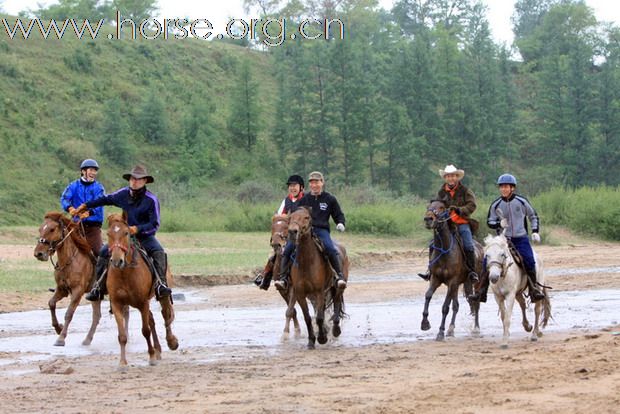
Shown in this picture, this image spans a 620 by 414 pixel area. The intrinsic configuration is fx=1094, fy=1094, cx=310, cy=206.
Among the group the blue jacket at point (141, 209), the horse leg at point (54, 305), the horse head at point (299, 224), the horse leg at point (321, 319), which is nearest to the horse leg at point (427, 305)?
the horse leg at point (321, 319)

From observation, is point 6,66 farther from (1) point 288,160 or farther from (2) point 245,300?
(2) point 245,300

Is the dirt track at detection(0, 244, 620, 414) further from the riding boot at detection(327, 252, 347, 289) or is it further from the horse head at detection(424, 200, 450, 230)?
the horse head at detection(424, 200, 450, 230)

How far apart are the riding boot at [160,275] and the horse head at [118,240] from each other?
0.83 meters

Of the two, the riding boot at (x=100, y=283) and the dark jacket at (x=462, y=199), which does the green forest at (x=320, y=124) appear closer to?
the dark jacket at (x=462, y=199)

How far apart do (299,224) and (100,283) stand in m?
2.82

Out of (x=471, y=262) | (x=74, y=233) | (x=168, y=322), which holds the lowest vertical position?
(x=168, y=322)

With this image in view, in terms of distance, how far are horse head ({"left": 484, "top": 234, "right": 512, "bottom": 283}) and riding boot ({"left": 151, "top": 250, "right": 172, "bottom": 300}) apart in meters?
4.51

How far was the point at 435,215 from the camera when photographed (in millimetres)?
16703

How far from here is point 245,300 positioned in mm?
24031

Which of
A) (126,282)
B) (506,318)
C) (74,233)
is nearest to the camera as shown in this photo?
(126,282)

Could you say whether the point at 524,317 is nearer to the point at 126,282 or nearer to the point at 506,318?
the point at 506,318

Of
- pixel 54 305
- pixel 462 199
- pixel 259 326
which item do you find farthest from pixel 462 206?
pixel 54 305

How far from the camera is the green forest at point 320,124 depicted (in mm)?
63375

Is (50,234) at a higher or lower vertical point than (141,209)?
lower
